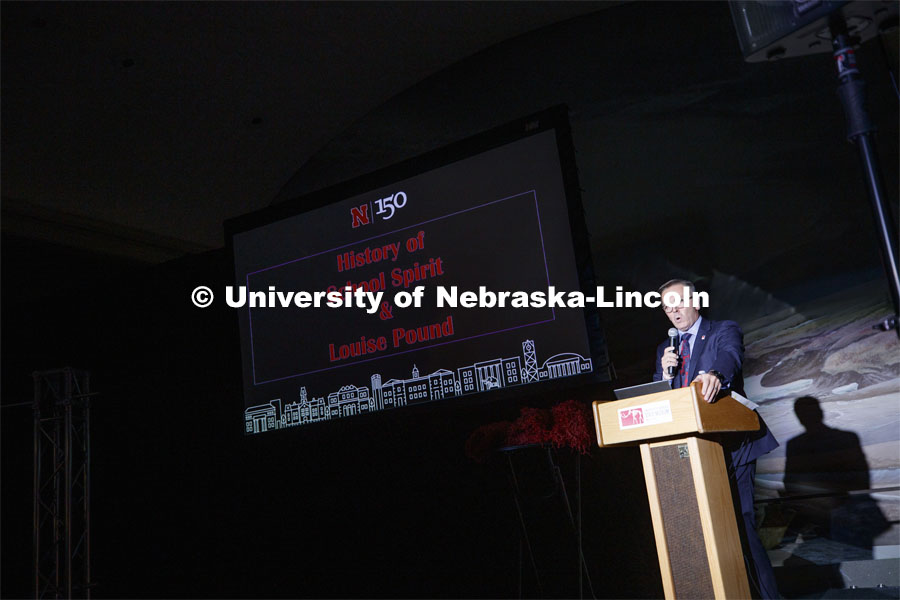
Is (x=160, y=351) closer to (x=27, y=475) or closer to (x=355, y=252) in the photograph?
(x=27, y=475)

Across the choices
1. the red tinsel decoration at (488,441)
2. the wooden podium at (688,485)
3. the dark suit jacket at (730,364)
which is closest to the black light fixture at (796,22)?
the wooden podium at (688,485)

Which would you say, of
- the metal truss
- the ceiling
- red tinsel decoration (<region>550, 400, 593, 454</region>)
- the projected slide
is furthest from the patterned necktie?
the metal truss

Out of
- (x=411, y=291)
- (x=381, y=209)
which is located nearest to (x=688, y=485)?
(x=411, y=291)

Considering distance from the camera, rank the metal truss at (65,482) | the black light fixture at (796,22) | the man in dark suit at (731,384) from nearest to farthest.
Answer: the black light fixture at (796,22)
the man in dark suit at (731,384)
the metal truss at (65,482)

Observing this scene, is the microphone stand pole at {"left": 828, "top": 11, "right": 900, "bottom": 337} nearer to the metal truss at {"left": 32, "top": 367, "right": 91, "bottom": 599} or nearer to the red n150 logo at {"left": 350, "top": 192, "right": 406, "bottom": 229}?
the red n150 logo at {"left": 350, "top": 192, "right": 406, "bottom": 229}

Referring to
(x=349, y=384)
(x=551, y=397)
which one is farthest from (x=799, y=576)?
(x=349, y=384)

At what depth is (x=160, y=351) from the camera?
553 cm

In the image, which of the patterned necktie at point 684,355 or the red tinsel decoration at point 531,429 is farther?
the red tinsel decoration at point 531,429

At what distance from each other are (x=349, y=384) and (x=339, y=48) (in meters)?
2.17

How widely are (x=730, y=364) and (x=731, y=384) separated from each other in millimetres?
70

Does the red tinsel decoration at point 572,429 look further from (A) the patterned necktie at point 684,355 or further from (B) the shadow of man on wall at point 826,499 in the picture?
(B) the shadow of man on wall at point 826,499

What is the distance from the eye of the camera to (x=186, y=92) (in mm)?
4906

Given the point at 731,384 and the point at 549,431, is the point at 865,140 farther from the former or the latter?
the point at 549,431

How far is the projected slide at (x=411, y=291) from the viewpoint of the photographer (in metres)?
3.63
